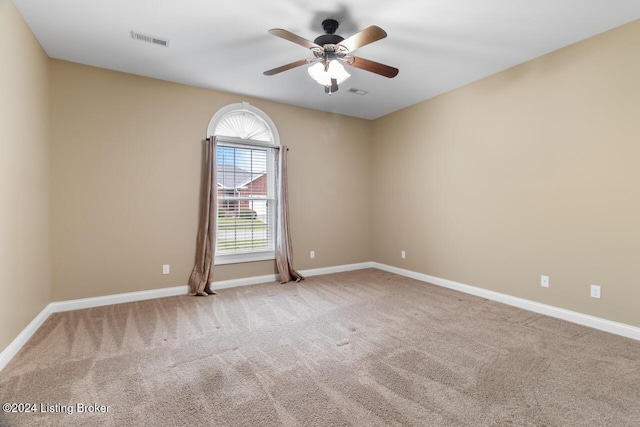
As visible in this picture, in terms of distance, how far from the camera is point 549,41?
3.04 meters

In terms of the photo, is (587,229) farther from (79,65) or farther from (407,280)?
(79,65)

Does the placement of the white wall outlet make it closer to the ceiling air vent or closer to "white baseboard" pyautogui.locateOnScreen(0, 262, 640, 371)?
"white baseboard" pyautogui.locateOnScreen(0, 262, 640, 371)

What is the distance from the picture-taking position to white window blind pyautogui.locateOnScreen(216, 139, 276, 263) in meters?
4.44

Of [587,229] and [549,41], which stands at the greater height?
[549,41]

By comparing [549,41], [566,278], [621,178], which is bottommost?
[566,278]

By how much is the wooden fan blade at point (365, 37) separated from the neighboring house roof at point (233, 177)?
8.48ft

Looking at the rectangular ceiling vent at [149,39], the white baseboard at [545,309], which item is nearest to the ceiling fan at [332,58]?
the rectangular ceiling vent at [149,39]

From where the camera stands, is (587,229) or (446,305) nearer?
(587,229)

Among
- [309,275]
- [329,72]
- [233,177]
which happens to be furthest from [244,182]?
[329,72]

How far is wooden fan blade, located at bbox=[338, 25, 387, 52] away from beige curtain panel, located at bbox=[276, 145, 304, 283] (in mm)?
2385

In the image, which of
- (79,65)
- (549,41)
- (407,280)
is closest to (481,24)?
(549,41)

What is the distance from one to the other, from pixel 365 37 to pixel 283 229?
3066 millimetres

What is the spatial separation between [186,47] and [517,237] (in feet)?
14.2

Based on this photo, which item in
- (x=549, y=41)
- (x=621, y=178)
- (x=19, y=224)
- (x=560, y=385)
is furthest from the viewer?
(x=549, y=41)
